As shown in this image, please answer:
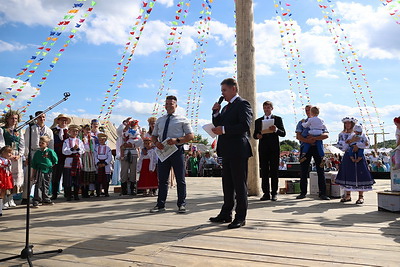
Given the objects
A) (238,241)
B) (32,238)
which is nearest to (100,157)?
(32,238)

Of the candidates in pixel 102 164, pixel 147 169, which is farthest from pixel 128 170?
pixel 102 164

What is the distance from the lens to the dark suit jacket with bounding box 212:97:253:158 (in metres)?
3.79

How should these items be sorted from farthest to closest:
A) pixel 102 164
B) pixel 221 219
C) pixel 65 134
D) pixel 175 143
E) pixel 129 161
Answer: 1. pixel 129 161
2. pixel 102 164
3. pixel 65 134
4. pixel 175 143
5. pixel 221 219

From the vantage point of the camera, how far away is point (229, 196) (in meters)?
4.11

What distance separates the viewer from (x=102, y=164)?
24.0 ft

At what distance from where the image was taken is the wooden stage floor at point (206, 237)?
2.61 m

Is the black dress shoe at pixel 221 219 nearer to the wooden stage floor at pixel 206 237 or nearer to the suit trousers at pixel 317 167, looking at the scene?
the wooden stage floor at pixel 206 237

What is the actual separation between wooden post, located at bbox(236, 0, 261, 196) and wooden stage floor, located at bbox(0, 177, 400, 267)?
1.57 metres

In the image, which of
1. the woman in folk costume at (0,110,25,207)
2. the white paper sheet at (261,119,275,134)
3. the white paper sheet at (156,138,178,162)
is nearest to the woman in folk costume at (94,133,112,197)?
the woman in folk costume at (0,110,25,207)

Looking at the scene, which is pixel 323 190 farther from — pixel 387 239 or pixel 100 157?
pixel 100 157

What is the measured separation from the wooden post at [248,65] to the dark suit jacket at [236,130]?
9.31ft

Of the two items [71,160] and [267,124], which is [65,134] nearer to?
[71,160]

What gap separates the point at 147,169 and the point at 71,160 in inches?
63.0

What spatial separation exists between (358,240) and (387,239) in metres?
0.30
